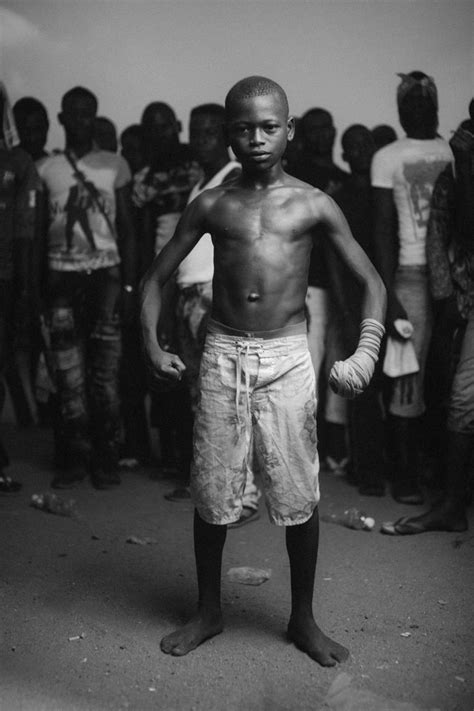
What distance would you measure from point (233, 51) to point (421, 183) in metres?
2.49

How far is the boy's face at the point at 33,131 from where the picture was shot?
5703mm

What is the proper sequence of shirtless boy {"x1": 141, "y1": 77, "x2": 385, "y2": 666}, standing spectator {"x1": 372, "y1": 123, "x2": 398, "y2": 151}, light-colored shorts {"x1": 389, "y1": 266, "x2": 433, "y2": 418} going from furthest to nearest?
1. standing spectator {"x1": 372, "y1": 123, "x2": 398, "y2": 151}
2. light-colored shorts {"x1": 389, "y1": 266, "x2": 433, "y2": 418}
3. shirtless boy {"x1": 141, "y1": 77, "x2": 385, "y2": 666}

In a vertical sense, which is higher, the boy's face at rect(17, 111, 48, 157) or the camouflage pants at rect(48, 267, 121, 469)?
the boy's face at rect(17, 111, 48, 157)

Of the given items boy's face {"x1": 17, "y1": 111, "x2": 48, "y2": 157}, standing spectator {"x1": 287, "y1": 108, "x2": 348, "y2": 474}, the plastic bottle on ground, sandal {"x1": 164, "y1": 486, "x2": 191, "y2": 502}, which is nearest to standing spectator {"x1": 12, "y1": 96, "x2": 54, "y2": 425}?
boy's face {"x1": 17, "y1": 111, "x2": 48, "y2": 157}

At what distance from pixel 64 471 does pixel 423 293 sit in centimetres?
213

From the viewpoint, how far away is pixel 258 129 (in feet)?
8.84

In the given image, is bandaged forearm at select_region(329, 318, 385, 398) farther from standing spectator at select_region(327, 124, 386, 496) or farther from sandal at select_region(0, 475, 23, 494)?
sandal at select_region(0, 475, 23, 494)

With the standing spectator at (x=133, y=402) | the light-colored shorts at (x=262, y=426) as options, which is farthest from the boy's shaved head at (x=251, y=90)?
the standing spectator at (x=133, y=402)

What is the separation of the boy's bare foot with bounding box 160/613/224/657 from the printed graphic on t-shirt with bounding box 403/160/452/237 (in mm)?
2347

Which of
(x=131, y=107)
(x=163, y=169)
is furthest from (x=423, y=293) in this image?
(x=131, y=107)

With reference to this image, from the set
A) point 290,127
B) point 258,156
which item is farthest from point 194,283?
point 258,156

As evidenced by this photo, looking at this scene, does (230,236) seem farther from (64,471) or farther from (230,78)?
(230,78)

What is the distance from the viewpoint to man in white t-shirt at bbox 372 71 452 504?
4.43m

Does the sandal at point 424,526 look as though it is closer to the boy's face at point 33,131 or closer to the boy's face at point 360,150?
the boy's face at point 360,150
